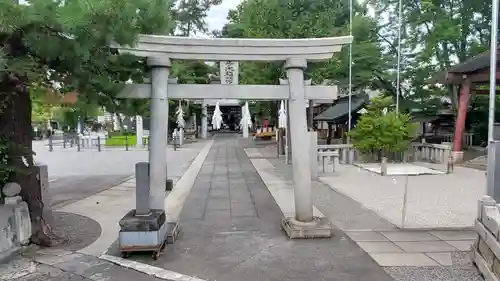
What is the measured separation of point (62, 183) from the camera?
1290 cm

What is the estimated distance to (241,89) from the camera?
266 inches

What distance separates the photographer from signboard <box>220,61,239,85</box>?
6773mm

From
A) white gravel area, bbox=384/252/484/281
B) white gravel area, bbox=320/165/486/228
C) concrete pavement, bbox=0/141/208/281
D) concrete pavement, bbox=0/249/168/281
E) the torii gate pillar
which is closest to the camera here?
white gravel area, bbox=384/252/484/281

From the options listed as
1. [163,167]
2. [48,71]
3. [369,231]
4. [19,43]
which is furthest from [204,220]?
[19,43]

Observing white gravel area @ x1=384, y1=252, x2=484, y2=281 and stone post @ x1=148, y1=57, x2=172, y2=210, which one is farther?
stone post @ x1=148, y1=57, x2=172, y2=210

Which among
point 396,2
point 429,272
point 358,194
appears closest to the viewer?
point 429,272

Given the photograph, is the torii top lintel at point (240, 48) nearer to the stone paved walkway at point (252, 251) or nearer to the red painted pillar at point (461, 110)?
the stone paved walkway at point (252, 251)

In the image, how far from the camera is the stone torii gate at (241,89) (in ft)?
21.2

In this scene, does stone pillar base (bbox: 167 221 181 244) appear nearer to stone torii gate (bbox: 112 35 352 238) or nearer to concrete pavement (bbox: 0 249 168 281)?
stone torii gate (bbox: 112 35 352 238)

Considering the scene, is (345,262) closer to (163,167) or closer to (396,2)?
(163,167)

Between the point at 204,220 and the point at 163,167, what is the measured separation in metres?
1.81

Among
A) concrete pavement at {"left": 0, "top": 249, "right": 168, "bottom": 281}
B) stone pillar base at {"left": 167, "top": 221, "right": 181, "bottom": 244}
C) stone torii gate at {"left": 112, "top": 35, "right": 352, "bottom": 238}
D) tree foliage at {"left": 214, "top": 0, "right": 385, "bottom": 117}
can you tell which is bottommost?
concrete pavement at {"left": 0, "top": 249, "right": 168, "bottom": 281}

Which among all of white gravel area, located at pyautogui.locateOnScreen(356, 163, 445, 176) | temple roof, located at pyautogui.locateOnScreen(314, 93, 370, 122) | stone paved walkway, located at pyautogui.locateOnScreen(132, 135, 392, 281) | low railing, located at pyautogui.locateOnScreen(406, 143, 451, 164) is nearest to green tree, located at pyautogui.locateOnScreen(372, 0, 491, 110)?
temple roof, located at pyautogui.locateOnScreen(314, 93, 370, 122)

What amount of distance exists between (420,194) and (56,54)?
9.20 metres
